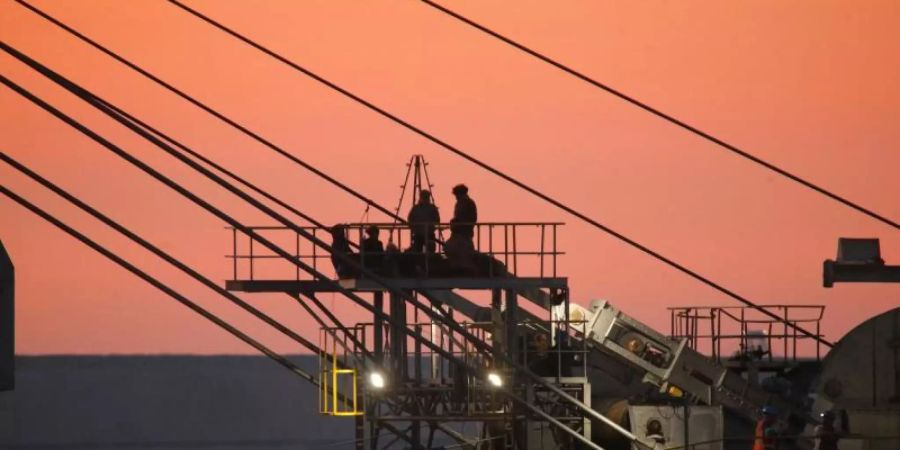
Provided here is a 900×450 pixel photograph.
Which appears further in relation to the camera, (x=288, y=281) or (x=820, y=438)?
(x=288, y=281)

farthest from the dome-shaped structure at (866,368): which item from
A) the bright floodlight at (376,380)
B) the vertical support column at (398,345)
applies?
the bright floodlight at (376,380)

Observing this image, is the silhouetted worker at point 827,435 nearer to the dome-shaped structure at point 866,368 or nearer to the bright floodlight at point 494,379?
the dome-shaped structure at point 866,368

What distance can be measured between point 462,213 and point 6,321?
31.0ft

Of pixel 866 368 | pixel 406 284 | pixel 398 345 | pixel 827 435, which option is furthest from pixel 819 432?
pixel 398 345

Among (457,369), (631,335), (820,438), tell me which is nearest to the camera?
(820,438)

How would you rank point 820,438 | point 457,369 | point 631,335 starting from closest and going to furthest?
point 820,438 < point 457,369 < point 631,335

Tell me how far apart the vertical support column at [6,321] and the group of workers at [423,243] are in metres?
6.62

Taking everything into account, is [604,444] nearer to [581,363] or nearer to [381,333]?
[581,363]

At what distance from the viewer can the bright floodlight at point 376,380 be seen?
55.6 m

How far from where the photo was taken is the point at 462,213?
2149 inches

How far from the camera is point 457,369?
55.4 m

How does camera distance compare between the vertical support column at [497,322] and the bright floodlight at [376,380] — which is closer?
the bright floodlight at [376,380]

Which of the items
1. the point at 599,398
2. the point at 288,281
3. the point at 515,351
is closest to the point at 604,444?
the point at 599,398

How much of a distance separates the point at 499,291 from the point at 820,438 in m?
9.76
